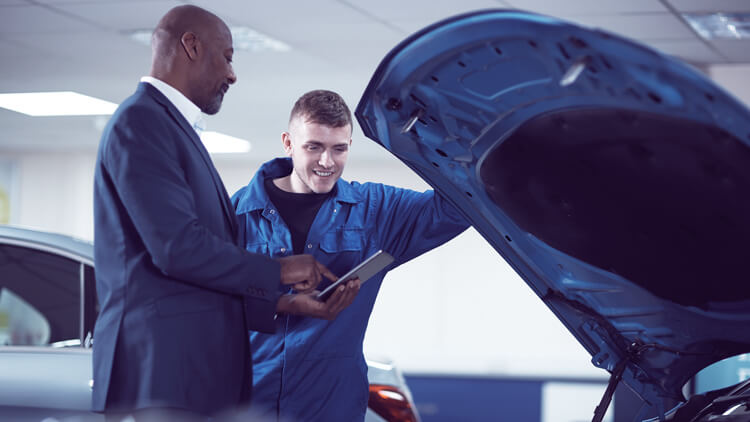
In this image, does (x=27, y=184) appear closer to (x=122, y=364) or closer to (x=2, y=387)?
(x=2, y=387)

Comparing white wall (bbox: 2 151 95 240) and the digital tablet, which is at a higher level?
the digital tablet

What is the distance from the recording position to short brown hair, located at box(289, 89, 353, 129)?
7.84ft

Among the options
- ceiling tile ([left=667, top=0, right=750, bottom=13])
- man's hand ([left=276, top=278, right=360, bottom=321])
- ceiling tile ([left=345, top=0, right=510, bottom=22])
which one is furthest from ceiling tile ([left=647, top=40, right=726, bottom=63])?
man's hand ([left=276, top=278, right=360, bottom=321])

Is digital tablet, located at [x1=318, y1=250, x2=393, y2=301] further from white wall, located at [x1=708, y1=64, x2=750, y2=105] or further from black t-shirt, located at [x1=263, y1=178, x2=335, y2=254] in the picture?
white wall, located at [x1=708, y1=64, x2=750, y2=105]

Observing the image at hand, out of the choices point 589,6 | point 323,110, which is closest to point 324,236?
point 323,110

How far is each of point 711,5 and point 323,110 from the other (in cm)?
284

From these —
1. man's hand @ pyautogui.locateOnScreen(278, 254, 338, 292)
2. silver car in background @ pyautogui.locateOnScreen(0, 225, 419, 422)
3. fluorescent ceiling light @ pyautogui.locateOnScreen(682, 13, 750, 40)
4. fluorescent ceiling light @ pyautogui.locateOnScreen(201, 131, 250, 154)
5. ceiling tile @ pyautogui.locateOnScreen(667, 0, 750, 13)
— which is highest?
ceiling tile @ pyautogui.locateOnScreen(667, 0, 750, 13)

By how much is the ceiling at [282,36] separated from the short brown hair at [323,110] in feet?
7.15

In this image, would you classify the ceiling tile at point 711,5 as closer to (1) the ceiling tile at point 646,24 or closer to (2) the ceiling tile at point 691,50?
(1) the ceiling tile at point 646,24

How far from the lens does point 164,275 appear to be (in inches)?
62.4

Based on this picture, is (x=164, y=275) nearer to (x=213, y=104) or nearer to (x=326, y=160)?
(x=213, y=104)

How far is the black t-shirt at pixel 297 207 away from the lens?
2.38 meters

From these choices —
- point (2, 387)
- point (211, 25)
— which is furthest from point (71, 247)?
point (211, 25)

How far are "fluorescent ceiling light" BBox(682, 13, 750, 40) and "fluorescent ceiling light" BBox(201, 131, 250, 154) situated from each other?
18.6 ft
